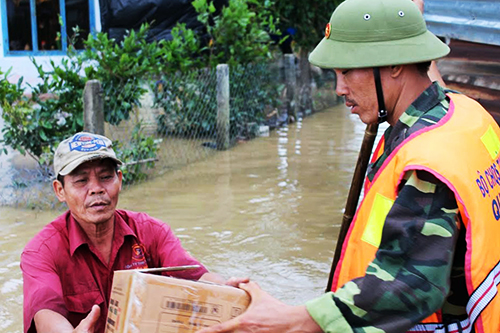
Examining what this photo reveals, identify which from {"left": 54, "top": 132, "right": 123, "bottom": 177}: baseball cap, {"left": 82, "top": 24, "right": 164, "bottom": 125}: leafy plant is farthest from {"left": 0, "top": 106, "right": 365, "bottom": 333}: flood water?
{"left": 54, "top": 132, "right": 123, "bottom": 177}: baseball cap

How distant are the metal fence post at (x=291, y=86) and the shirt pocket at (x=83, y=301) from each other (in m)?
9.62

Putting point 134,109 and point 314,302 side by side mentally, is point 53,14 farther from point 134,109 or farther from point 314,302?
point 314,302

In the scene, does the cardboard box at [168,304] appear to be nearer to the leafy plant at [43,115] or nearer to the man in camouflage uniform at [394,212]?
the man in camouflage uniform at [394,212]

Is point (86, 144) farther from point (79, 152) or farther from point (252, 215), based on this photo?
point (252, 215)

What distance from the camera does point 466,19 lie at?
566cm

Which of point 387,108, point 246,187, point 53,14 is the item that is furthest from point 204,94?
point 387,108

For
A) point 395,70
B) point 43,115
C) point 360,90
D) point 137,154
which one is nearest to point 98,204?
point 360,90

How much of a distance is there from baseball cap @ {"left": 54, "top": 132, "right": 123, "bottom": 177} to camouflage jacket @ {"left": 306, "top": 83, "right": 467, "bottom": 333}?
4.59 ft

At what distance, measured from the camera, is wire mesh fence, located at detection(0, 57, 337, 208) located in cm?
761

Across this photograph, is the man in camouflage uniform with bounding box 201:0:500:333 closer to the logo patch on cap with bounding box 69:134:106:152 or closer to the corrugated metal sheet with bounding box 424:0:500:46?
the logo patch on cap with bounding box 69:134:106:152

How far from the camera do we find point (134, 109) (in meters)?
8.22

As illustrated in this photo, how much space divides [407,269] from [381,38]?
710mm

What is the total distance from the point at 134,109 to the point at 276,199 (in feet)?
7.01

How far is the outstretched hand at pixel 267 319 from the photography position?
195 cm
